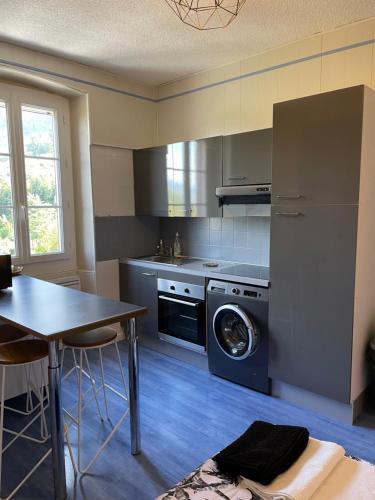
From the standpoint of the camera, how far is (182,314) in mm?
3443

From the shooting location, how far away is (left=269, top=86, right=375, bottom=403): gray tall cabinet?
7.64 ft

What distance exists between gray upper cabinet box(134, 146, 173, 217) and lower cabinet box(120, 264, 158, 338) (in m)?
0.63

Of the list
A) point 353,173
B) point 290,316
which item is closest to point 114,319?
point 290,316

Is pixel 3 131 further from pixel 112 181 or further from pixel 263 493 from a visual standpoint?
pixel 263 493

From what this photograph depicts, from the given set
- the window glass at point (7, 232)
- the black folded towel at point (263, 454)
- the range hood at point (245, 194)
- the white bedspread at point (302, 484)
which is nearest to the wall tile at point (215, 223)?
the range hood at point (245, 194)

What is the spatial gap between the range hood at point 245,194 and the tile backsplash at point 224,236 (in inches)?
14.6

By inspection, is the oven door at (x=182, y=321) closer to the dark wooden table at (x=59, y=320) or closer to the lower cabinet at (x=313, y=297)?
the lower cabinet at (x=313, y=297)

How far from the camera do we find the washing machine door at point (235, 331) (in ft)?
9.28

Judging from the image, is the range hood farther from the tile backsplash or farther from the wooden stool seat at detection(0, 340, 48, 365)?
the wooden stool seat at detection(0, 340, 48, 365)

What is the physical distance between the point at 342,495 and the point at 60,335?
1.21m

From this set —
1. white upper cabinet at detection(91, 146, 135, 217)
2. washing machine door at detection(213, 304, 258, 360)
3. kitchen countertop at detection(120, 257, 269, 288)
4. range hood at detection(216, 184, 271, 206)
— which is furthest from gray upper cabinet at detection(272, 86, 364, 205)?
white upper cabinet at detection(91, 146, 135, 217)

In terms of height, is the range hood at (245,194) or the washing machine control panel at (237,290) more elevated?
the range hood at (245,194)

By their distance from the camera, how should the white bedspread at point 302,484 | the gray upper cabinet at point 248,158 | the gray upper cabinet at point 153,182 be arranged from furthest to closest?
the gray upper cabinet at point 153,182, the gray upper cabinet at point 248,158, the white bedspread at point 302,484

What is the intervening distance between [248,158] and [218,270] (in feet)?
3.13
